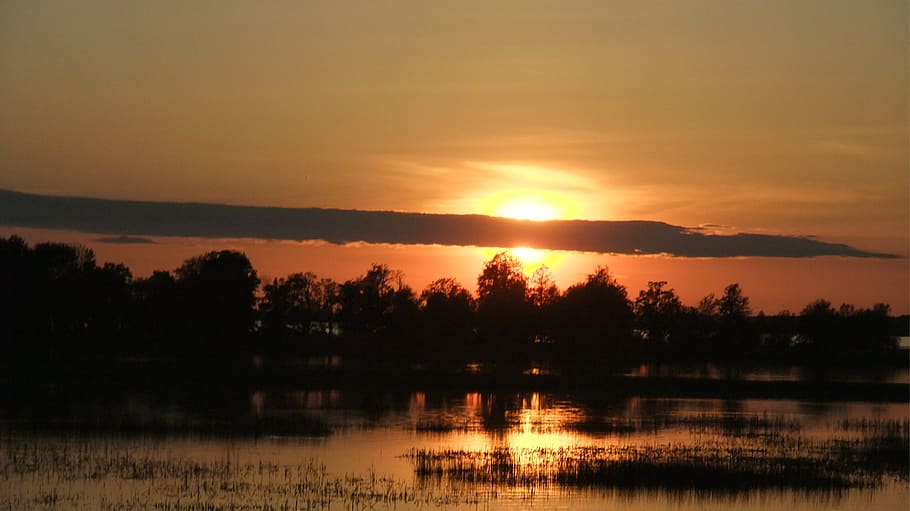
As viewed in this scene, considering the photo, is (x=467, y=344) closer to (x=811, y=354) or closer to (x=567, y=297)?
(x=567, y=297)

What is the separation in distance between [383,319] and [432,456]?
111 meters

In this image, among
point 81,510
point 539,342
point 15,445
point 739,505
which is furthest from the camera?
point 539,342

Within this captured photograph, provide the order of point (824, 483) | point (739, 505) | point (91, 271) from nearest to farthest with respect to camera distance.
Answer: point (739, 505), point (824, 483), point (91, 271)

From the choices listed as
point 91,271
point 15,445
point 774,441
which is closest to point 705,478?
point 774,441

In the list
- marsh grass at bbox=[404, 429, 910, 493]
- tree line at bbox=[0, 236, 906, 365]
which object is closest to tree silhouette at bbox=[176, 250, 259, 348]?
tree line at bbox=[0, 236, 906, 365]

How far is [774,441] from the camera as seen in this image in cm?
4169

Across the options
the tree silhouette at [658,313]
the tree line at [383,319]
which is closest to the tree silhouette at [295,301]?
the tree line at [383,319]

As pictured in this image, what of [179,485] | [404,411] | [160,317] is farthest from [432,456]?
[160,317]

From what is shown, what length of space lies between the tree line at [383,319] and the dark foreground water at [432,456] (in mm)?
41852

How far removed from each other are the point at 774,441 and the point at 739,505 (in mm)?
12402

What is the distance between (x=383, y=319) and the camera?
146125mm

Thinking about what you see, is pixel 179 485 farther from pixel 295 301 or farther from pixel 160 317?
pixel 295 301

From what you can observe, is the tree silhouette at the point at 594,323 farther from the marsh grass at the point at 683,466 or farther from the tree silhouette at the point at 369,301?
the marsh grass at the point at 683,466

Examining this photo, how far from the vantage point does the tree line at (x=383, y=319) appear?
97375 millimetres
